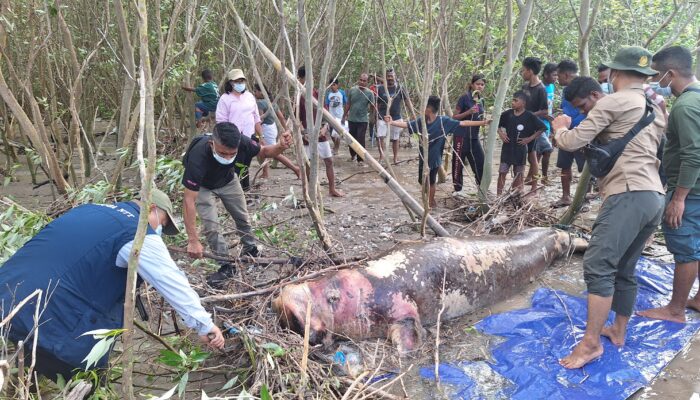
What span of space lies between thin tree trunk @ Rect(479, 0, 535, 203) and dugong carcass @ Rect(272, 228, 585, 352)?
1495 mm

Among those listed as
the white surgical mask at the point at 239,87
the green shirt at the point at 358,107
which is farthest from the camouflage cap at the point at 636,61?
the green shirt at the point at 358,107

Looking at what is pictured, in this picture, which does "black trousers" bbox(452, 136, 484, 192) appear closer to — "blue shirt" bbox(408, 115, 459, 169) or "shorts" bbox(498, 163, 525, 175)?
"shorts" bbox(498, 163, 525, 175)

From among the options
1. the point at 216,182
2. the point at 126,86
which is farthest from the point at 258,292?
the point at 126,86

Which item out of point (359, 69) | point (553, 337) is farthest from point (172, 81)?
point (359, 69)

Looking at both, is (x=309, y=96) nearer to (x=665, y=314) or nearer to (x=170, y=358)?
(x=170, y=358)

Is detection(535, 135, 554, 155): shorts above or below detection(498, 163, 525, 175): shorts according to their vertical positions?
above

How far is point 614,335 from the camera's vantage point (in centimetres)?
335

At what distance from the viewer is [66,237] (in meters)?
2.34

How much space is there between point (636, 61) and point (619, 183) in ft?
2.57

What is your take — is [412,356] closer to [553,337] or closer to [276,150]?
[553,337]

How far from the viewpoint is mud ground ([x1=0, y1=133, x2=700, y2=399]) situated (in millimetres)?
3049

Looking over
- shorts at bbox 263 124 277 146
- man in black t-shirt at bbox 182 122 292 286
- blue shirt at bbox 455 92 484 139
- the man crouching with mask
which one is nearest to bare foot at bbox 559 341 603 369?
the man crouching with mask

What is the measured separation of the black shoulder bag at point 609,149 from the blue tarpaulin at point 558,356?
1172mm

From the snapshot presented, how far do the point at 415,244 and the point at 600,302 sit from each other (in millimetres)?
1420
